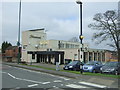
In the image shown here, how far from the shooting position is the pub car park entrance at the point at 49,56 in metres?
45.3

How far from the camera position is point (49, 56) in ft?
156

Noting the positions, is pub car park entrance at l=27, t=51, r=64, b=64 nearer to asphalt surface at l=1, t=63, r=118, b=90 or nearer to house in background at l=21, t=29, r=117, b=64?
house in background at l=21, t=29, r=117, b=64

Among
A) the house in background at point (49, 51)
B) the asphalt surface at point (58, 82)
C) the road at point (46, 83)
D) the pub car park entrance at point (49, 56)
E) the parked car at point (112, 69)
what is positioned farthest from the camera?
the house in background at point (49, 51)

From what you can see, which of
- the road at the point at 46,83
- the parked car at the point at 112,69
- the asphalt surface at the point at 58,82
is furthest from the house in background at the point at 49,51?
the road at the point at 46,83

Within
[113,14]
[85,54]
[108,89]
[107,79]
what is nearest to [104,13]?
[113,14]

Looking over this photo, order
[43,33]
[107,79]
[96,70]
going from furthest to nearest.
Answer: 1. [43,33]
2. [96,70]
3. [107,79]

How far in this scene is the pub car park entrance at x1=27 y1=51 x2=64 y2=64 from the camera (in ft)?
149

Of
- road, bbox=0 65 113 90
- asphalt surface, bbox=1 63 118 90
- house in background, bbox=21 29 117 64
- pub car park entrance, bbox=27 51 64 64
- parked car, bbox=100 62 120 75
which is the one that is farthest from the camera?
house in background, bbox=21 29 117 64

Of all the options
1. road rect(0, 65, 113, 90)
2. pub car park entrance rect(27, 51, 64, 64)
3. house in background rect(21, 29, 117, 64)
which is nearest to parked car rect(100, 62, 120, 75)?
road rect(0, 65, 113, 90)

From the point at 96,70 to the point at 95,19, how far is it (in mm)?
21014

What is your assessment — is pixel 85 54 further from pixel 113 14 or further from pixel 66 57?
pixel 113 14

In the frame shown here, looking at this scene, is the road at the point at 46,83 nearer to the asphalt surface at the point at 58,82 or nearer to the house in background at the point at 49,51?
the asphalt surface at the point at 58,82

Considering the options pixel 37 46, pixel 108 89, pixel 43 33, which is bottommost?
pixel 108 89

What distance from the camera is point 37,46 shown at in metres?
53.2
